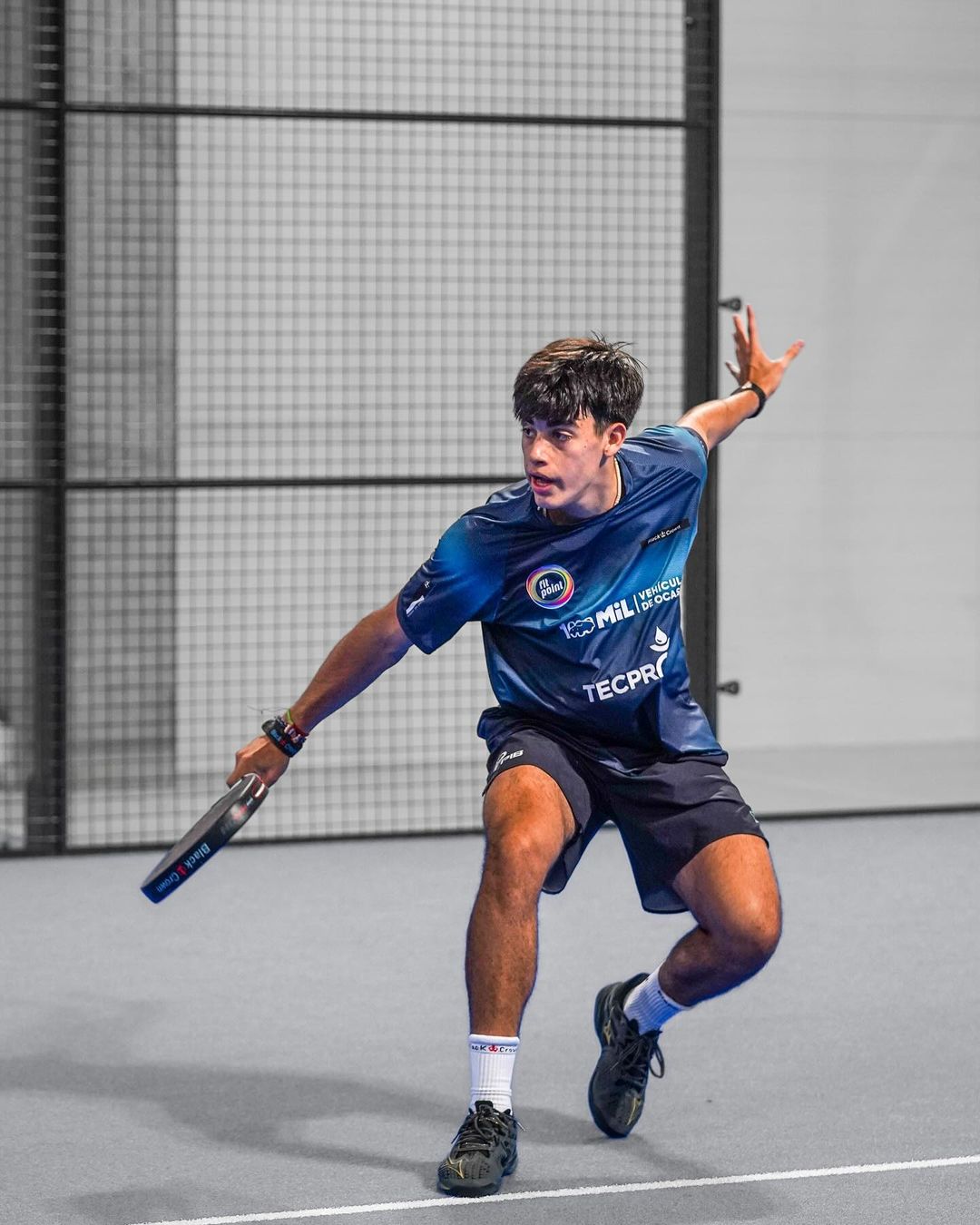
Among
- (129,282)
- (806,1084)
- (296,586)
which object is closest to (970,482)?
(296,586)

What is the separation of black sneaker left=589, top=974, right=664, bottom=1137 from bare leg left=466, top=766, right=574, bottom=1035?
38cm

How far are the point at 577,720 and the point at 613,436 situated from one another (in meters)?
0.57

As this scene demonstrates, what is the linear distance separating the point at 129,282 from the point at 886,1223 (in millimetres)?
4669

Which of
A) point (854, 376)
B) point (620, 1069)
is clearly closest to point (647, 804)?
point (620, 1069)

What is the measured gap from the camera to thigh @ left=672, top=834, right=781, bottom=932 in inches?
132

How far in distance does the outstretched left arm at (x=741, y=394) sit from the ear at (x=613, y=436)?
1.56 feet

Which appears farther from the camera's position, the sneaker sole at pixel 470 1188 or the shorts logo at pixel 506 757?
the shorts logo at pixel 506 757

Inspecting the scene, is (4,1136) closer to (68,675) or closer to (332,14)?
(68,675)

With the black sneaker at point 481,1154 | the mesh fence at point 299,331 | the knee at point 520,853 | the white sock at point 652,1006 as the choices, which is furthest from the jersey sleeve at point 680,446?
the mesh fence at point 299,331

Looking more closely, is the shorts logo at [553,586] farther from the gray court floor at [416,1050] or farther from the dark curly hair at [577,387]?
the gray court floor at [416,1050]

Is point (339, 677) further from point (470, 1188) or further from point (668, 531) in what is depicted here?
point (470, 1188)

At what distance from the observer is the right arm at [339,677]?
343 centimetres

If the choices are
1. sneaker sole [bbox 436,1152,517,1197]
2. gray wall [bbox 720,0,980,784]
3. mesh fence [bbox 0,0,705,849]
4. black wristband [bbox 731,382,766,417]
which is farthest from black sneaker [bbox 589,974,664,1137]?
gray wall [bbox 720,0,980,784]

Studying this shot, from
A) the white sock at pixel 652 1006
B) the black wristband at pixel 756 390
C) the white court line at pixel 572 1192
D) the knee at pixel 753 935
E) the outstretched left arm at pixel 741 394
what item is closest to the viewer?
the white court line at pixel 572 1192
